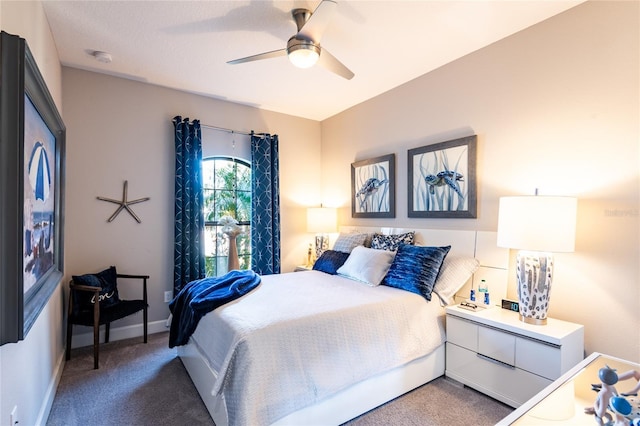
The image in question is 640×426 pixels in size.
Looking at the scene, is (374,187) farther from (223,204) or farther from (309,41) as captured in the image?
(309,41)

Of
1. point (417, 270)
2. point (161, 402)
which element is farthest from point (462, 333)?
point (161, 402)

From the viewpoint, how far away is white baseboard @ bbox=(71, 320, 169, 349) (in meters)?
3.13

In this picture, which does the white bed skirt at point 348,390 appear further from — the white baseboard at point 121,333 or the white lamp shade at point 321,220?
the white lamp shade at point 321,220

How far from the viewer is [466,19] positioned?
236 centimetres

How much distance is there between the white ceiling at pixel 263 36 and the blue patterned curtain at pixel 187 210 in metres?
0.58

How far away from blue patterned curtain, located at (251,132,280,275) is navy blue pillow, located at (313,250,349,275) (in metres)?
0.82

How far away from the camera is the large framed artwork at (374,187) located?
3672mm

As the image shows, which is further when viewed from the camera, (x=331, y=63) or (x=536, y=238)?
(x=331, y=63)

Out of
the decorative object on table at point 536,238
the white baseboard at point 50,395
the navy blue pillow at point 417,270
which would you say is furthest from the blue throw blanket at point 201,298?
the decorative object on table at point 536,238

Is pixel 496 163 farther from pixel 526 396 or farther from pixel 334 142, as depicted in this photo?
pixel 334 142

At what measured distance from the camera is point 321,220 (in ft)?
14.1

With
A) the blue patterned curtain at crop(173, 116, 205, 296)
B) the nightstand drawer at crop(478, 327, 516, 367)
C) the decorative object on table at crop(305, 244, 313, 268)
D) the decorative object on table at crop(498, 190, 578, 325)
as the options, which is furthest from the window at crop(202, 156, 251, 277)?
the decorative object on table at crop(498, 190, 578, 325)

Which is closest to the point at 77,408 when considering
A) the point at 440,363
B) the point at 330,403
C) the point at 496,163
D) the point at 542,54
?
the point at 330,403

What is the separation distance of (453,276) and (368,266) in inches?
28.9
